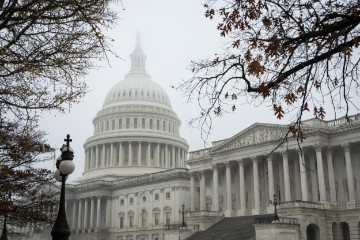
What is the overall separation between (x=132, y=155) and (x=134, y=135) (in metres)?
4.92

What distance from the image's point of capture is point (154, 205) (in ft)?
307

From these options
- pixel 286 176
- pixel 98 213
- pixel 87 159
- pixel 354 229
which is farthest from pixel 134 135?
pixel 354 229

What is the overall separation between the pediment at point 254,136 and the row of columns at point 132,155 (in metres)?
43.1

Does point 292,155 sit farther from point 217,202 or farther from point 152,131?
point 152,131

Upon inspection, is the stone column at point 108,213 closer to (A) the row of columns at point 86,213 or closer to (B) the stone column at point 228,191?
(A) the row of columns at point 86,213

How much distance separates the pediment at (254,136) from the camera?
6594 centimetres

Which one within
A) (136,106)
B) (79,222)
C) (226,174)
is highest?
(136,106)

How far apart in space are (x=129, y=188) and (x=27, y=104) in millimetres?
83521

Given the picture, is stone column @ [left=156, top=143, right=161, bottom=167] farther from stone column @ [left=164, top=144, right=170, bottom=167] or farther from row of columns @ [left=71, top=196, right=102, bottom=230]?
row of columns @ [left=71, top=196, right=102, bottom=230]

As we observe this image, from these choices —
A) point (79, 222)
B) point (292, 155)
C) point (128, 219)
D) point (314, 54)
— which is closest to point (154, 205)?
point (128, 219)

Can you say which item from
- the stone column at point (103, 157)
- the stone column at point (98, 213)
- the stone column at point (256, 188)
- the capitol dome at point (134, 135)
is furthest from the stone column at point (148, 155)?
the stone column at point (256, 188)

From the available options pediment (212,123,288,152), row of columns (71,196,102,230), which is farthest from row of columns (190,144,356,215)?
row of columns (71,196,102,230)

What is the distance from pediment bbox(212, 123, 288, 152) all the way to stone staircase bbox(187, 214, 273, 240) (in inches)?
431

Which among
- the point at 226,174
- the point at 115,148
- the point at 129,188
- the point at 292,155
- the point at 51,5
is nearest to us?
the point at 51,5
